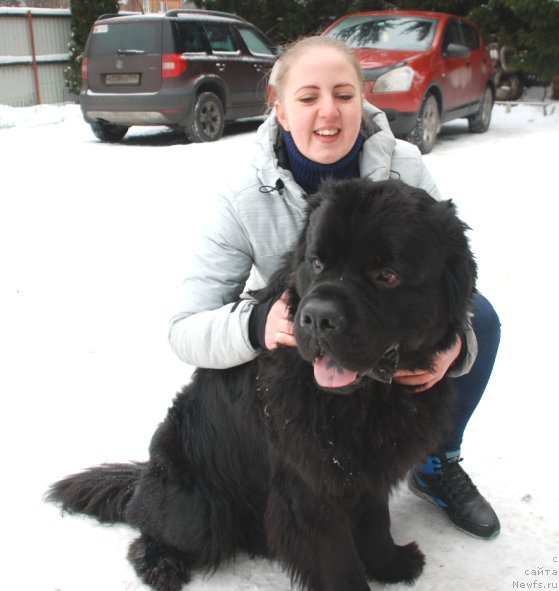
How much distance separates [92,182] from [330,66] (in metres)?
5.28

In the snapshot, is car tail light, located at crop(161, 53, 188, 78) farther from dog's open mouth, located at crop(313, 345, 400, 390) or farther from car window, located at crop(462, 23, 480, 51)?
dog's open mouth, located at crop(313, 345, 400, 390)

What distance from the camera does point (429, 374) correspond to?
196 centimetres

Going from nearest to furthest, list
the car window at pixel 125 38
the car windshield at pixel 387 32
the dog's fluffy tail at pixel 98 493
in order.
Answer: the dog's fluffy tail at pixel 98 493 < the car windshield at pixel 387 32 < the car window at pixel 125 38

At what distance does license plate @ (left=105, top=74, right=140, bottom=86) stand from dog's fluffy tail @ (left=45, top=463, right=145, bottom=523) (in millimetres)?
7836

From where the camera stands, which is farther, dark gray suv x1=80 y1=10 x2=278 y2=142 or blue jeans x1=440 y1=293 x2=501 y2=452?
dark gray suv x1=80 y1=10 x2=278 y2=142

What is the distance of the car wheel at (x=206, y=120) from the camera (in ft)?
30.3

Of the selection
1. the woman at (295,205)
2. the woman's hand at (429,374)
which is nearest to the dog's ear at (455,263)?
the woman's hand at (429,374)

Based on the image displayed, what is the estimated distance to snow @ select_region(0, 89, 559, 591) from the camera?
229 cm

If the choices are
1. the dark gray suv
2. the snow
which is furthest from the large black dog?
the dark gray suv

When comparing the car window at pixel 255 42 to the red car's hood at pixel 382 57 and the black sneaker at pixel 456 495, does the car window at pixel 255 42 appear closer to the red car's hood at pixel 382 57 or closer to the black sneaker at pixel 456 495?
the red car's hood at pixel 382 57

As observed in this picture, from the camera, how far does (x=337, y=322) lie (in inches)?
65.2

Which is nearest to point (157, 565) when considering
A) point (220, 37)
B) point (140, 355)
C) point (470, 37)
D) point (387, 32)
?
point (140, 355)

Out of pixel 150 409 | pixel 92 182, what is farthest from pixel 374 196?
pixel 92 182

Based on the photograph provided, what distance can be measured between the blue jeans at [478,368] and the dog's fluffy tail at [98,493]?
1.19 m
